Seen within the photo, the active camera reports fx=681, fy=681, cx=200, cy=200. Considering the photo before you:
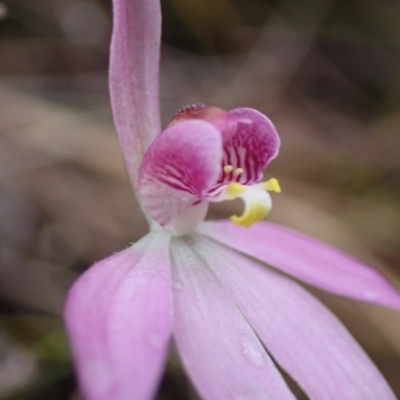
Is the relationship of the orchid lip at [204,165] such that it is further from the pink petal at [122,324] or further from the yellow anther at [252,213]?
the pink petal at [122,324]

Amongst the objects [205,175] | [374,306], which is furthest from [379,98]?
[205,175]

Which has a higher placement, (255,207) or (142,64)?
(142,64)

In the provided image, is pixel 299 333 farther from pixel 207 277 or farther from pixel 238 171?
pixel 238 171

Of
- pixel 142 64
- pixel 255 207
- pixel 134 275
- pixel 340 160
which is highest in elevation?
pixel 142 64

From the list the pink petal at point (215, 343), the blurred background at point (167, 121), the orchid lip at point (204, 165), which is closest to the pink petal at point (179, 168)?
the orchid lip at point (204, 165)

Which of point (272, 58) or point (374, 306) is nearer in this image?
point (374, 306)

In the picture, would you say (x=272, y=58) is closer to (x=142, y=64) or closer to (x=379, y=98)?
(x=379, y=98)
